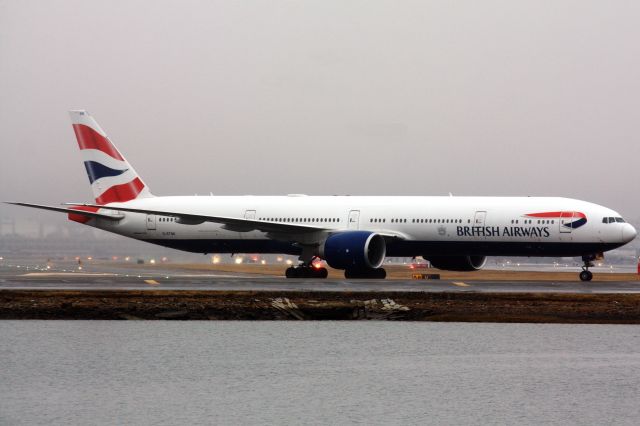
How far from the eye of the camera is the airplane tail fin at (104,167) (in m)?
61.6

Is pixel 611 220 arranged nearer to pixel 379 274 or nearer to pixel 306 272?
pixel 379 274

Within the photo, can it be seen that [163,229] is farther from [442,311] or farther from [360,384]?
[360,384]

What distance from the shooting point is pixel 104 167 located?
61812 millimetres

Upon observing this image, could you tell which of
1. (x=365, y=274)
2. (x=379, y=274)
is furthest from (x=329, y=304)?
(x=379, y=274)

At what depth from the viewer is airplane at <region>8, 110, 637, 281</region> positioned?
4962 centimetres

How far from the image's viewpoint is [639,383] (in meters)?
25.6

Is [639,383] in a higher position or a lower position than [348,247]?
lower

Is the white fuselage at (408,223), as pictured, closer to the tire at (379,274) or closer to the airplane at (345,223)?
the airplane at (345,223)

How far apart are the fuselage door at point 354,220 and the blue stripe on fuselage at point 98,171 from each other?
14658 millimetres

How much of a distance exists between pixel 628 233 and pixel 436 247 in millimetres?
8919

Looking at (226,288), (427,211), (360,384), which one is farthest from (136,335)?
(427,211)

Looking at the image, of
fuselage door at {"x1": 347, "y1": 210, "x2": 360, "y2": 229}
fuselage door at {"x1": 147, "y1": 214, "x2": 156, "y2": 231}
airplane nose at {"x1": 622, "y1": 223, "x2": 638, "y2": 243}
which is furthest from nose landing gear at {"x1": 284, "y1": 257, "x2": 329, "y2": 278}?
airplane nose at {"x1": 622, "y1": 223, "x2": 638, "y2": 243}

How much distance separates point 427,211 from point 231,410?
102 feet

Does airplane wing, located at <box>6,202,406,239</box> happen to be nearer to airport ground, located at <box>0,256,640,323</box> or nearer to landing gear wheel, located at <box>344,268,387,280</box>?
landing gear wheel, located at <box>344,268,387,280</box>
